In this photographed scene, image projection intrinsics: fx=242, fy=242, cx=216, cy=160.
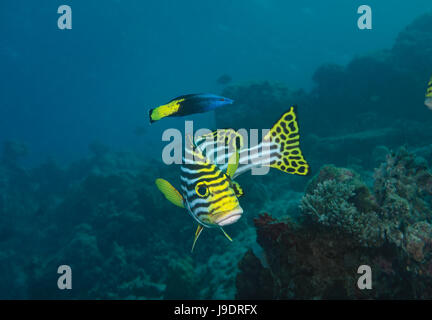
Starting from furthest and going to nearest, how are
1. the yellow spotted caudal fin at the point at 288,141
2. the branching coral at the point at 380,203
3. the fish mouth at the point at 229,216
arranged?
1. the yellow spotted caudal fin at the point at 288,141
2. the branching coral at the point at 380,203
3. the fish mouth at the point at 229,216

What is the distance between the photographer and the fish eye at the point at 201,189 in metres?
2.23

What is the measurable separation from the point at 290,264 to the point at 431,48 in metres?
20.5

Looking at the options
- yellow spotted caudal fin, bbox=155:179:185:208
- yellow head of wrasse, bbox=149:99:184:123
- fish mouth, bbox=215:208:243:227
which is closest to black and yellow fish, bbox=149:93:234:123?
yellow head of wrasse, bbox=149:99:184:123

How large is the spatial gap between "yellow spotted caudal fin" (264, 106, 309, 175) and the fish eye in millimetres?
1629

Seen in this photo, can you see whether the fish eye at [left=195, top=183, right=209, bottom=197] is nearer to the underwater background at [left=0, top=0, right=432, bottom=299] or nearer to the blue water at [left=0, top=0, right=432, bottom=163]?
the underwater background at [left=0, top=0, right=432, bottom=299]

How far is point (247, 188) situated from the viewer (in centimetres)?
1070

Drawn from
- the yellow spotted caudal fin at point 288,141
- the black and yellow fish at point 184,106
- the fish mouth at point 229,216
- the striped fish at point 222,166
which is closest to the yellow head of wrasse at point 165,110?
the black and yellow fish at point 184,106

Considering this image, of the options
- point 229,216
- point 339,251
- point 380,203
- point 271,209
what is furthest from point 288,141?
point 271,209

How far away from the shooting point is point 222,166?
320cm

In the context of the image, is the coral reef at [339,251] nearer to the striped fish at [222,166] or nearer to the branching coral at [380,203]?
the branching coral at [380,203]

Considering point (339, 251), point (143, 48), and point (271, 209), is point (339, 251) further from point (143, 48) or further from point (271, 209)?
point (143, 48)

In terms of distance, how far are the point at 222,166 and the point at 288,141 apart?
1.12m

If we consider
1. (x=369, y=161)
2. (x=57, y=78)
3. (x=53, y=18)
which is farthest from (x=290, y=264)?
(x=57, y=78)
